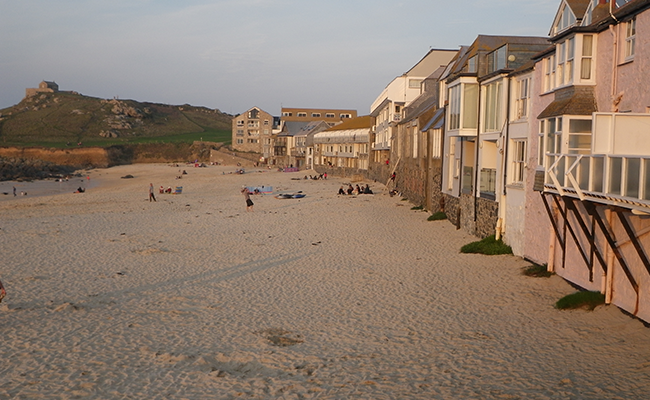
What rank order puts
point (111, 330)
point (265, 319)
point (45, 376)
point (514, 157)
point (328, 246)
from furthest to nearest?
point (328, 246), point (514, 157), point (265, 319), point (111, 330), point (45, 376)

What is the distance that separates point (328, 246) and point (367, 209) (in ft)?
39.5

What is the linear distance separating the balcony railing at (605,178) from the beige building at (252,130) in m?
107

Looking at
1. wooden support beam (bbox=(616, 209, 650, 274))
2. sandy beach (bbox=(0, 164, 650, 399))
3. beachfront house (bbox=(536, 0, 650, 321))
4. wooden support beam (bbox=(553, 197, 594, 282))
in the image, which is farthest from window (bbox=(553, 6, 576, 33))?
sandy beach (bbox=(0, 164, 650, 399))

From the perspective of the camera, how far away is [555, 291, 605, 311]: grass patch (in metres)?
13.2

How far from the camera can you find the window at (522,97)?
18062 mm

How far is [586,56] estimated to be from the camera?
13602 millimetres

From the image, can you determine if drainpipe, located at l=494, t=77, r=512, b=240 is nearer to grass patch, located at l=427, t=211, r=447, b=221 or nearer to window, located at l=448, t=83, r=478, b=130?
window, located at l=448, t=83, r=478, b=130

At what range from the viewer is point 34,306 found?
1387 cm

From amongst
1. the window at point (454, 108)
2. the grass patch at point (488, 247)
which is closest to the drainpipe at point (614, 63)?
the grass patch at point (488, 247)

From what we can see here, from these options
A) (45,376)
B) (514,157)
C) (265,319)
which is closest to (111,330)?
(45,376)

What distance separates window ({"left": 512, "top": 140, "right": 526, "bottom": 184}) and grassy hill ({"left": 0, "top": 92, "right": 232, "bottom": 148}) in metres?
114

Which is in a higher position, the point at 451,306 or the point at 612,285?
the point at 612,285

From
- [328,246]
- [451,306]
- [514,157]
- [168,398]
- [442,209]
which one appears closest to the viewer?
[168,398]

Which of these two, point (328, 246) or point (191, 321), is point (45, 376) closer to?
point (191, 321)
